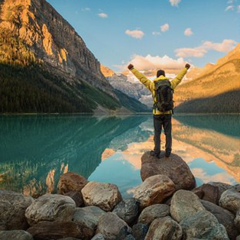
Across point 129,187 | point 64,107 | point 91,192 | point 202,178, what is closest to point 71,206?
point 91,192

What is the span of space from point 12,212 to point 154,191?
5.40 meters

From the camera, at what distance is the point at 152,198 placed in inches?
469

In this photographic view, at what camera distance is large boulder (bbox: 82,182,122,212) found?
1217 centimetres

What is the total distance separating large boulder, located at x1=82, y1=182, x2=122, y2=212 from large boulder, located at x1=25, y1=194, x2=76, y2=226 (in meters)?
1.76

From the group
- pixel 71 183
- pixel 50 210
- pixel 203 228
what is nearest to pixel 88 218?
pixel 50 210

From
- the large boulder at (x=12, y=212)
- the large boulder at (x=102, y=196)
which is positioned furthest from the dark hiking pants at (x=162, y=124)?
the large boulder at (x=12, y=212)

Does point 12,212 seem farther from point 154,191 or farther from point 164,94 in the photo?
point 164,94

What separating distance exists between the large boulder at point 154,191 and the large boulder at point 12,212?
4.35 meters

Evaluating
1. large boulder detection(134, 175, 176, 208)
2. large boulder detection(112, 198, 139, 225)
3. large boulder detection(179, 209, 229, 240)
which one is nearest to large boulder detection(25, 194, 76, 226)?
large boulder detection(112, 198, 139, 225)

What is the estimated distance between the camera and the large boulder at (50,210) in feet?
33.5

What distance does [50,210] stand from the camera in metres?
10.2

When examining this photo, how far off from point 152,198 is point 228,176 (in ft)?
41.2

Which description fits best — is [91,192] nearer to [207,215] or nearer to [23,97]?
[207,215]

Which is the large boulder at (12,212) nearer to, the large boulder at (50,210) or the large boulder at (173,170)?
the large boulder at (50,210)
